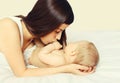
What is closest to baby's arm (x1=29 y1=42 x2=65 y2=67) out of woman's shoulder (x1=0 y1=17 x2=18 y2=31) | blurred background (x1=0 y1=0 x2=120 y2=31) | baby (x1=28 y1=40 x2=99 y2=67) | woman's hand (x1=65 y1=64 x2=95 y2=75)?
baby (x1=28 y1=40 x2=99 y2=67)

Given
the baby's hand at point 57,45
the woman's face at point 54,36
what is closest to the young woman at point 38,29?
the woman's face at point 54,36

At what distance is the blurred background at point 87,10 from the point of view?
275 centimetres

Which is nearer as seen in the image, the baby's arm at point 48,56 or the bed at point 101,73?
the bed at point 101,73

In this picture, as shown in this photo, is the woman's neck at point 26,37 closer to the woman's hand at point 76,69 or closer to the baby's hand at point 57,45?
the baby's hand at point 57,45

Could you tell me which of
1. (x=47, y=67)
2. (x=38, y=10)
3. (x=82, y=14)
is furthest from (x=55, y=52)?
(x=82, y=14)

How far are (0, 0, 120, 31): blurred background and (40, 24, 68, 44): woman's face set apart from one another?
93 centimetres

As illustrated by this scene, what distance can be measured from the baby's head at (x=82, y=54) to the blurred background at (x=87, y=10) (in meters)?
0.96

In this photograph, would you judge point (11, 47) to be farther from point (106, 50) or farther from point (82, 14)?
point (82, 14)

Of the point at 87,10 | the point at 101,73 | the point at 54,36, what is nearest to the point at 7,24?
the point at 54,36

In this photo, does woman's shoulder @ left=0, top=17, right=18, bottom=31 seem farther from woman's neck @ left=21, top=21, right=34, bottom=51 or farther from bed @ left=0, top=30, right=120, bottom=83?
bed @ left=0, top=30, right=120, bottom=83

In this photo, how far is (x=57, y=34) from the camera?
1.83 m

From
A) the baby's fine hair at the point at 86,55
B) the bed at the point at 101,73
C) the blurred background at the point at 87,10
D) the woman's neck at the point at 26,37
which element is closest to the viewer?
the bed at the point at 101,73

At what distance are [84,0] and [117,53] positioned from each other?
0.90 metres

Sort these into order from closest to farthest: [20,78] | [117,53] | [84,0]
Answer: [20,78] < [117,53] < [84,0]
